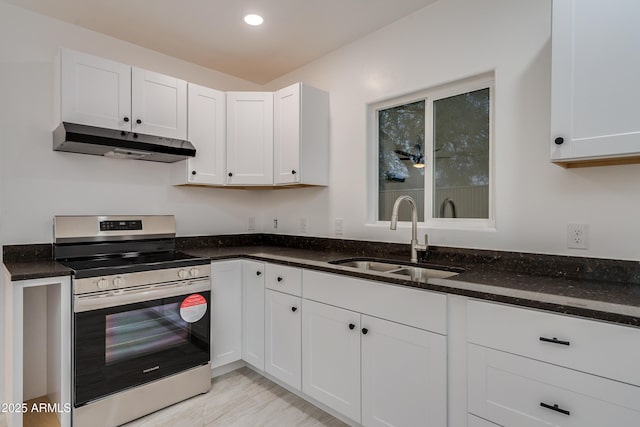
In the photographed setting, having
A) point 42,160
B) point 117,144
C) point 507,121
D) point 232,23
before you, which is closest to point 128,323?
point 117,144

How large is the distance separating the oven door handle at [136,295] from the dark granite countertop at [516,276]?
0.18 m

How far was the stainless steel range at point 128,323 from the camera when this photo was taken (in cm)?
184

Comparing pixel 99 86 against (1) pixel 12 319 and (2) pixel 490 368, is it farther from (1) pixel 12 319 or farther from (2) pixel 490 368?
(2) pixel 490 368

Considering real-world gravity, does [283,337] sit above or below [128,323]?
below

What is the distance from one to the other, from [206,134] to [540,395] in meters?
2.60

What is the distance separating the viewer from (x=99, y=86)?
7.25 feet

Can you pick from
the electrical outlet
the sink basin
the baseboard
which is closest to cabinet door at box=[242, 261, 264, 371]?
the baseboard

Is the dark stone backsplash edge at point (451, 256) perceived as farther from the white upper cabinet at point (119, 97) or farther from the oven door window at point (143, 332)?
the white upper cabinet at point (119, 97)

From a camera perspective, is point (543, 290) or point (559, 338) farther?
point (543, 290)

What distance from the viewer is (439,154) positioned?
227cm

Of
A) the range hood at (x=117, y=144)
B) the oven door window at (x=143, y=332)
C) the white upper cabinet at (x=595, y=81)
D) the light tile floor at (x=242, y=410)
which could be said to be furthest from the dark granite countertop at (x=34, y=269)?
the white upper cabinet at (x=595, y=81)

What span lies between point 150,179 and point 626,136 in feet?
9.48

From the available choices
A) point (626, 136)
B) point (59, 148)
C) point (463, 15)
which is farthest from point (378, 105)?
point (59, 148)

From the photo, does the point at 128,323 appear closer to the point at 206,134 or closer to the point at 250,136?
the point at 206,134
